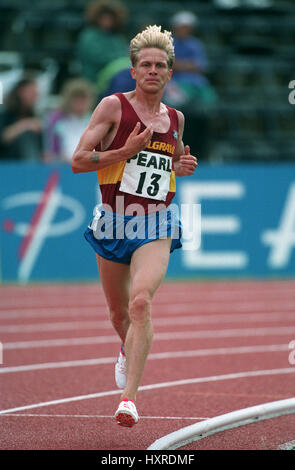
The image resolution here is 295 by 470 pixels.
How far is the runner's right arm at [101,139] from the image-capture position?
4.97 m

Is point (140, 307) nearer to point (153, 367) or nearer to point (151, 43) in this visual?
point (151, 43)

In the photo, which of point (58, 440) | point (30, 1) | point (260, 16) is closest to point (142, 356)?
point (58, 440)

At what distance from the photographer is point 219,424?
4785 millimetres

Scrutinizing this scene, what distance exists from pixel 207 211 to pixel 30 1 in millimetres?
5543

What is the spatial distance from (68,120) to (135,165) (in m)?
7.89

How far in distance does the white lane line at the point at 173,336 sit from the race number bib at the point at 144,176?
3.37 metres

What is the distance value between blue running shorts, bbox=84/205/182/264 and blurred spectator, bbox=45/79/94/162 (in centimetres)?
752

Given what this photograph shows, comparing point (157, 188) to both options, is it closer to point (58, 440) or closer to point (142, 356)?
point (142, 356)

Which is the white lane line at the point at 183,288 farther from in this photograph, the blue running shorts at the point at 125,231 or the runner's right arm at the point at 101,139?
the runner's right arm at the point at 101,139

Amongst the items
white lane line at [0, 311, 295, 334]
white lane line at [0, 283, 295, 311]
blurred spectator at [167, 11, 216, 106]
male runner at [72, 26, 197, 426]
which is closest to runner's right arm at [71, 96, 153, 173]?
male runner at [72, 26, 197, 426]

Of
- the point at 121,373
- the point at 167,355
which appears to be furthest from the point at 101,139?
the point at 167,355

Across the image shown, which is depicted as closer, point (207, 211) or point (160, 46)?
point (160, 46)

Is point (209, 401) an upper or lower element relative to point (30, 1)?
lower

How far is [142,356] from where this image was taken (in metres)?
4.85
